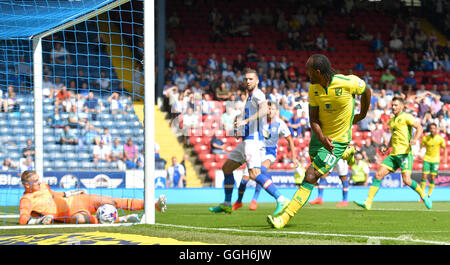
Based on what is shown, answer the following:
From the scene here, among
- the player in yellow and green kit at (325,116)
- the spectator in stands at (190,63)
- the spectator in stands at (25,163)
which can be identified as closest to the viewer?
the player in yellow and green kit at (325,116)

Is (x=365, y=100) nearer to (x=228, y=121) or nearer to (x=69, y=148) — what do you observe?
(x=69, y=148)

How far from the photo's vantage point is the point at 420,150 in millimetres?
22219

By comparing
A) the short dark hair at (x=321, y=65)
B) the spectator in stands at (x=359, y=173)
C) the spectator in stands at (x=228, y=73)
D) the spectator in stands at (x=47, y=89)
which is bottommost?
the spectator in stands at (x=359, y=173)

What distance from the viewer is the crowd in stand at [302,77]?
21453 millimetres

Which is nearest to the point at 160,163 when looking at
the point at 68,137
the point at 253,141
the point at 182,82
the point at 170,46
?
the point at 68,137

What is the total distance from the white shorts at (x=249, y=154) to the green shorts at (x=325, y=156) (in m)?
2.21

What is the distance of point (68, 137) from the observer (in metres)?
18.4

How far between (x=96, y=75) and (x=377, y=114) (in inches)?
379

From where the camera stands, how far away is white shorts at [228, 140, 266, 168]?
32.8 feet

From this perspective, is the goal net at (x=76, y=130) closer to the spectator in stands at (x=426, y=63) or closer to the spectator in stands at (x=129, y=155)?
the spectator in stands at (x=129, y=155)

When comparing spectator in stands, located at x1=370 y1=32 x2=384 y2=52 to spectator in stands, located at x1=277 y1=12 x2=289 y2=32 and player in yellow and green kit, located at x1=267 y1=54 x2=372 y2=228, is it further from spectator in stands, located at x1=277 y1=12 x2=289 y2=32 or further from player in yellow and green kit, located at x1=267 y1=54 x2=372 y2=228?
player in yellow and green kit, located at x1=267 y1=54 x2=372 y2=228

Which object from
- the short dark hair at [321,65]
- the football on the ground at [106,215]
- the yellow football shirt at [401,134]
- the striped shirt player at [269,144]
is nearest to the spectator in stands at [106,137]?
the striped shirt player at [269,144]

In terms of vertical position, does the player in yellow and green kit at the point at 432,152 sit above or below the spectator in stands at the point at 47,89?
below
